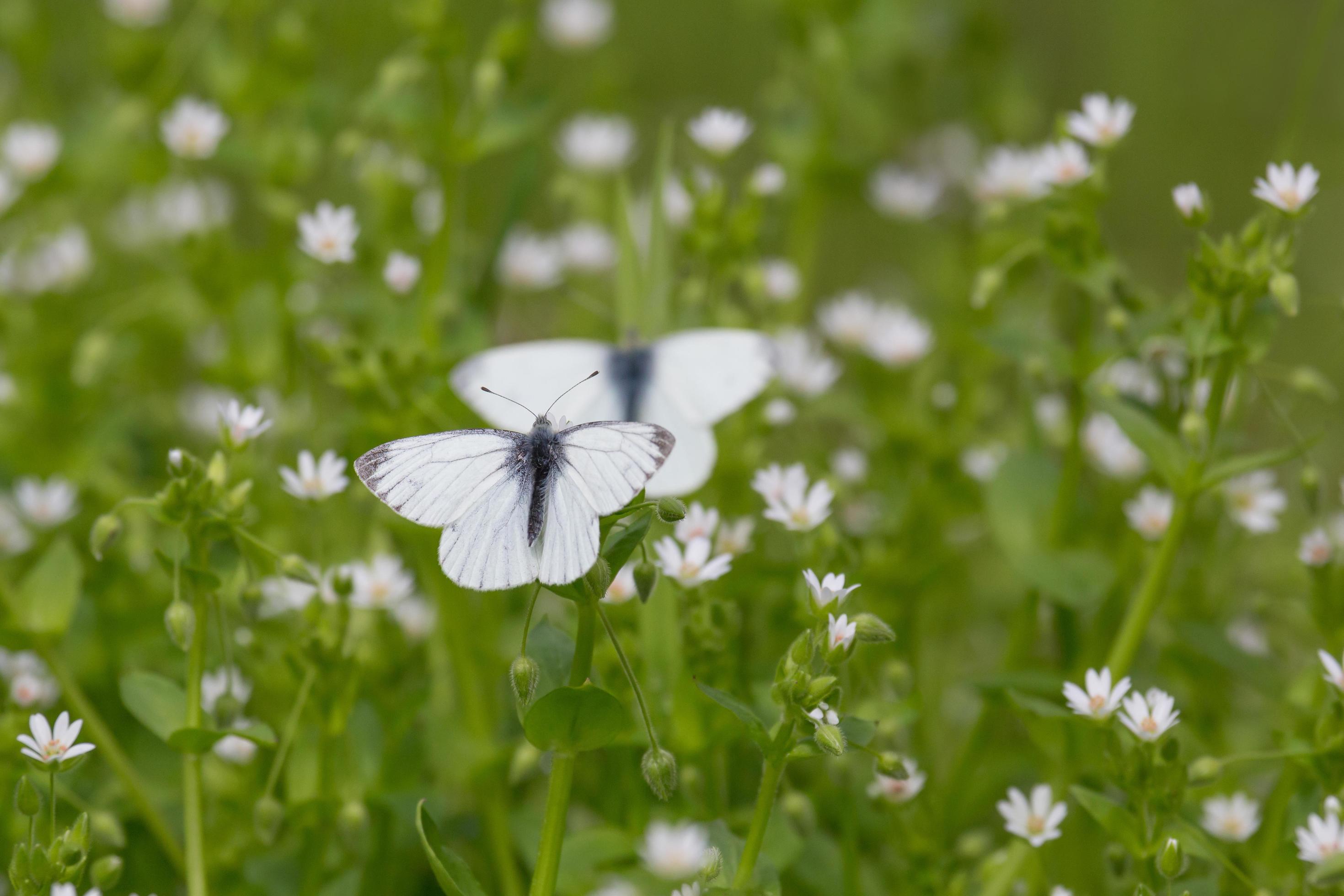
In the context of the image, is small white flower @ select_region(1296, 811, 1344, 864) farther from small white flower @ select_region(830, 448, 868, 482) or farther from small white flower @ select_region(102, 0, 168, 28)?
small white flower @ select_region(102, 0, 168, 28)

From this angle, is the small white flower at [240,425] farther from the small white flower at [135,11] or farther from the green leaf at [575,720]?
the small white flower at [135,11]

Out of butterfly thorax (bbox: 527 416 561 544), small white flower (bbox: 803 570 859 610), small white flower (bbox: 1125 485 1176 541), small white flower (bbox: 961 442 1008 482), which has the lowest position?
small white flower (bbox: 961 442 1008 482)

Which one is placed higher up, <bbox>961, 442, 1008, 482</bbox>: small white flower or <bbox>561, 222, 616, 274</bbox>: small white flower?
<bbox>561, 222, 616, 274</bbox>: small white flower

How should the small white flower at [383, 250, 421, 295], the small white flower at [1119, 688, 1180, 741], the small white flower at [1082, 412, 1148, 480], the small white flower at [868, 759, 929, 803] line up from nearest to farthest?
1. the small white flower at [1119, 688, 1180, 741]
2. the small white flower at [868, 759, 929, 803]
3. the small white flower at [383, 250, 421, 295]
4. the small white flower at [1082, 412, 1148, 480]

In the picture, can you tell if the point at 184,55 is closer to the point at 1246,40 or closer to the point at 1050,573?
the point at 1050,573

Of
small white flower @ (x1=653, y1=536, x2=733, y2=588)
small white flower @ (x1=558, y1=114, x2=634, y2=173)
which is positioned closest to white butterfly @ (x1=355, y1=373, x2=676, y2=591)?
small white flower @ (x1=653, y1=536, x2=733, y2=588)

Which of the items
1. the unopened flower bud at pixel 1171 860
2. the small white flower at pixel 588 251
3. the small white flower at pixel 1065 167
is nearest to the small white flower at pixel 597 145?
the small white flower at pixel 588 251
